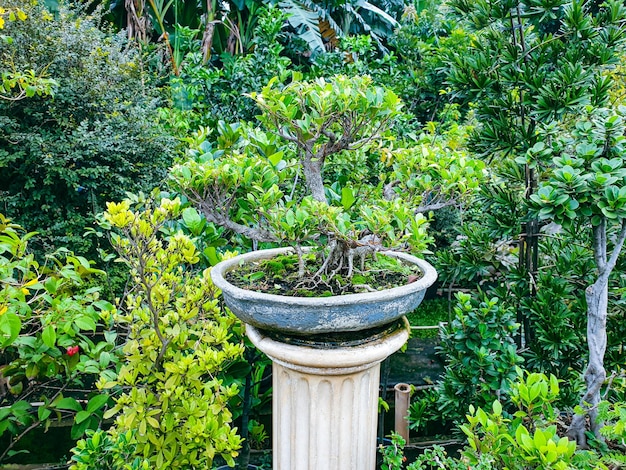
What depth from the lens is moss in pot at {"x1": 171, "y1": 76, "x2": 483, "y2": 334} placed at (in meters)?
1.26

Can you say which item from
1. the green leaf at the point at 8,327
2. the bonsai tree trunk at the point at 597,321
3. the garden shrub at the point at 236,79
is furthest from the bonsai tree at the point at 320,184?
the garden shrub at the point at 236,79

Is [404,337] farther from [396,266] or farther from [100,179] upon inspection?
[100,179]

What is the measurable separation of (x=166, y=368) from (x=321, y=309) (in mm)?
586

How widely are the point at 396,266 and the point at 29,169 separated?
2.98 meters

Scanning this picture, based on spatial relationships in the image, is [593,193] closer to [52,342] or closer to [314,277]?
[314,277]

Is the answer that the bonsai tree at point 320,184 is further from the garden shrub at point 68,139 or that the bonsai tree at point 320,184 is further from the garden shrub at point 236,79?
the garden shrub at point 68,139

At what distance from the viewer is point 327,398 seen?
1.42 m

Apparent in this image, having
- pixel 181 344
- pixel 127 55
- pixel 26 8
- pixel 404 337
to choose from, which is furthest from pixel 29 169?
pixel 404 337

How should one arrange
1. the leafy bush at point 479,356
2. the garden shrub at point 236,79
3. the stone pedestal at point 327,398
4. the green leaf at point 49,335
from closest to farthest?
the stone pedestal at point 327,398 → the green leaf at point 49,335 → the leafy bush at point 479,356 → the garden shrub at point 236,79

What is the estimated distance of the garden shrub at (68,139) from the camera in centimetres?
321

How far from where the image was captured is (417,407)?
2.22 m

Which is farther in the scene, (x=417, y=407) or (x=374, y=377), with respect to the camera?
(x=417, y=407)

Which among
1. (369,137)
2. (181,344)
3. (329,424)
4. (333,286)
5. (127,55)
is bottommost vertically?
(329,424)

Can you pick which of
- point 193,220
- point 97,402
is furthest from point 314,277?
point 97,402
